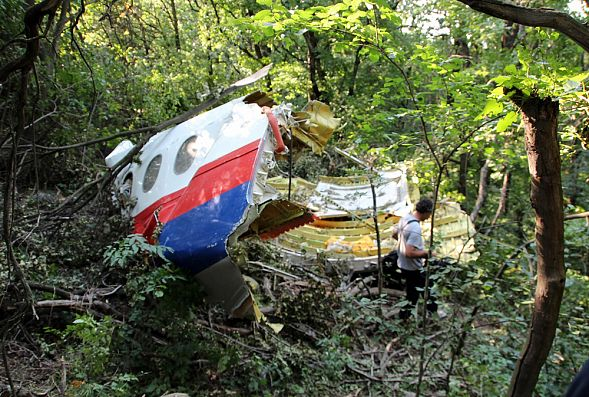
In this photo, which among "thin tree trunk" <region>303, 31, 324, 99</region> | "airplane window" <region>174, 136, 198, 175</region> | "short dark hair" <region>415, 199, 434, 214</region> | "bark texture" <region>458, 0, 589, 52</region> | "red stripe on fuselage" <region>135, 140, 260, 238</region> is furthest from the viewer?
"thin tree trunk" <region>303, 31, 324, 99</region>

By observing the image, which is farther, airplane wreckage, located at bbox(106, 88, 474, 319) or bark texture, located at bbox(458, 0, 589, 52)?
airplane wreckage, located at bbox(106, 88, 474, 319)

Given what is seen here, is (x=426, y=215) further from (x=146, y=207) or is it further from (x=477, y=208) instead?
(x=477, y=208)

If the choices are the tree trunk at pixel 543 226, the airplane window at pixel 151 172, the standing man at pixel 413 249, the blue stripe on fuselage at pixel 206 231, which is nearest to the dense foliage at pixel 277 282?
the tree trunk at pixel 543 226

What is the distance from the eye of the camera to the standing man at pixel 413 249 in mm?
6242

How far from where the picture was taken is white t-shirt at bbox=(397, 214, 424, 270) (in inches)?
250

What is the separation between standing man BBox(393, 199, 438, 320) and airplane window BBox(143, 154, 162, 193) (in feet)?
11.2

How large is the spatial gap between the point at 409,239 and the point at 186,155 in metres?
3.10

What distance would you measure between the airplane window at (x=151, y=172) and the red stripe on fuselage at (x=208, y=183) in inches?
25.8

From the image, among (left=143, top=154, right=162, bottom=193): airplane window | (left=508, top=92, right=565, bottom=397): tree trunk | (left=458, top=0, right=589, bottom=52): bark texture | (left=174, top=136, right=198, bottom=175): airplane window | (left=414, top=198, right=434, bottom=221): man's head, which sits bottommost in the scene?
(left=414, top=198, right=434, bottom=221): man's head

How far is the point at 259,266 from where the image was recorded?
689cm

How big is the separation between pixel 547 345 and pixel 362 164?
482cm

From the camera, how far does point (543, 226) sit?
2.68 metres

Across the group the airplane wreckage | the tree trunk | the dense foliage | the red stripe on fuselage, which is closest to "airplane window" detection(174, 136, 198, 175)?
the airplane wreckage

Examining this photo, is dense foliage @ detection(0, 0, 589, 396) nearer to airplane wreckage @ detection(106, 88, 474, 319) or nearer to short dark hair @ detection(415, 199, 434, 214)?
airplane wreckage @ detection(106, 88, 474, 319)
